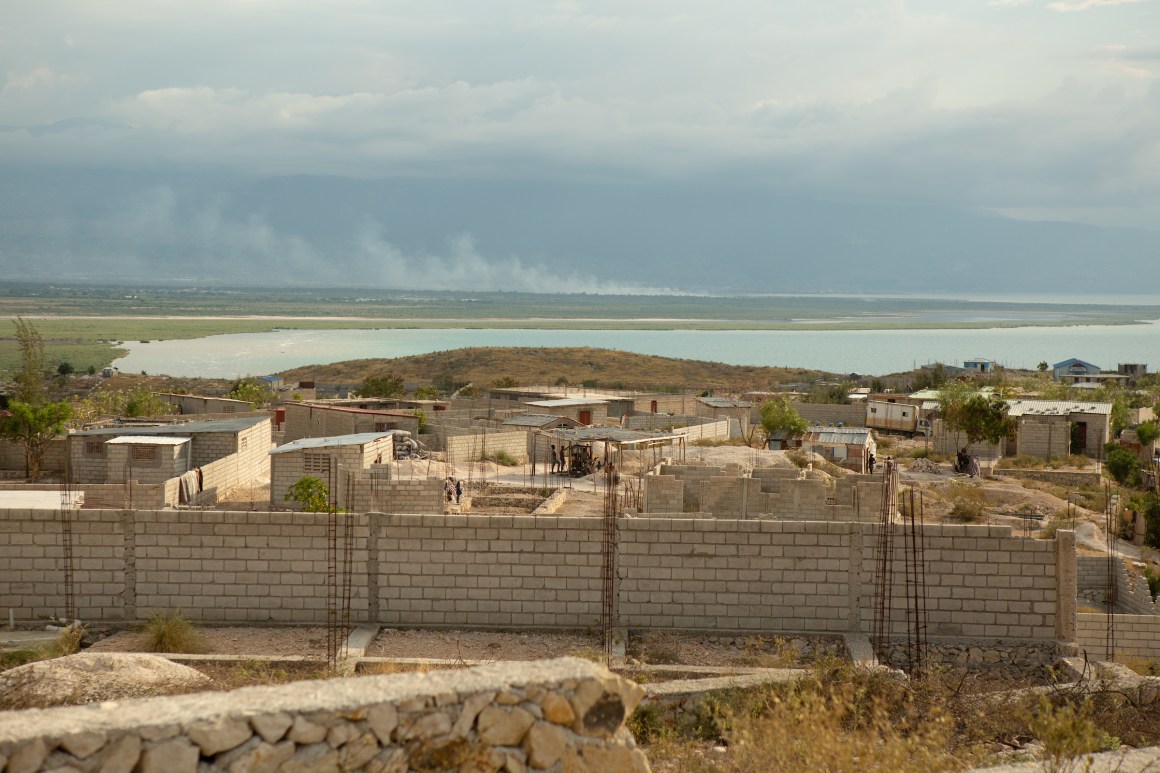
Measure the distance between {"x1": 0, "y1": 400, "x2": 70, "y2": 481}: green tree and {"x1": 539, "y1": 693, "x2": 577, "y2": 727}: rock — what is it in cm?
2103

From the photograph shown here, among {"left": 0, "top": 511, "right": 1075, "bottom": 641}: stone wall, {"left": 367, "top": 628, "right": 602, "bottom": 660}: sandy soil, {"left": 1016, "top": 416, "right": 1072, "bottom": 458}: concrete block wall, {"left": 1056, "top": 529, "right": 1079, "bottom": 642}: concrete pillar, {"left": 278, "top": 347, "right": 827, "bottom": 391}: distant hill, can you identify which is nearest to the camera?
{"left": 367, "top": 628, "right": 602, "bottom": 660}: sandy soil

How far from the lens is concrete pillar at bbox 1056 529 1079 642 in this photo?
12.0 m

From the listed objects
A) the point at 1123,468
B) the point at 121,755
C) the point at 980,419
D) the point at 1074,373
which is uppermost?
the point at 1074,373

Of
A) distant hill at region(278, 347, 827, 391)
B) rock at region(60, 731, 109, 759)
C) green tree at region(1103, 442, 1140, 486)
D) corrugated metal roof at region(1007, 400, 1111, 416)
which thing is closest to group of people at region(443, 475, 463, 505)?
rock at region(60, 731, 109, 759)

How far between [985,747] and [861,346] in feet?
469

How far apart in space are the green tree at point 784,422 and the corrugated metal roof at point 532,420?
6400 mm

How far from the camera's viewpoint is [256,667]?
35.6 feet

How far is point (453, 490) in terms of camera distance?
22141 mm

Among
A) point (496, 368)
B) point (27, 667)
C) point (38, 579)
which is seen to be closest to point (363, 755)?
point (27, 667)

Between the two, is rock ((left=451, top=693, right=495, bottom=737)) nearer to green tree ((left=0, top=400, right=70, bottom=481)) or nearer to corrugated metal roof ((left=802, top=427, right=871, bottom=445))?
green tree ((left=0, top=400, right=70, bottom=481))

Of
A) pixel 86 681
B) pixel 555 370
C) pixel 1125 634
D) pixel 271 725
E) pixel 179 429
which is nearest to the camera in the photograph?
pixel 271 725

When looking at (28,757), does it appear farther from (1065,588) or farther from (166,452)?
(166,452)

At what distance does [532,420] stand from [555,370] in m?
50.7

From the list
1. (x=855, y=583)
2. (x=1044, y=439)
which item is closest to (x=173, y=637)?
(x=855, y=583)
